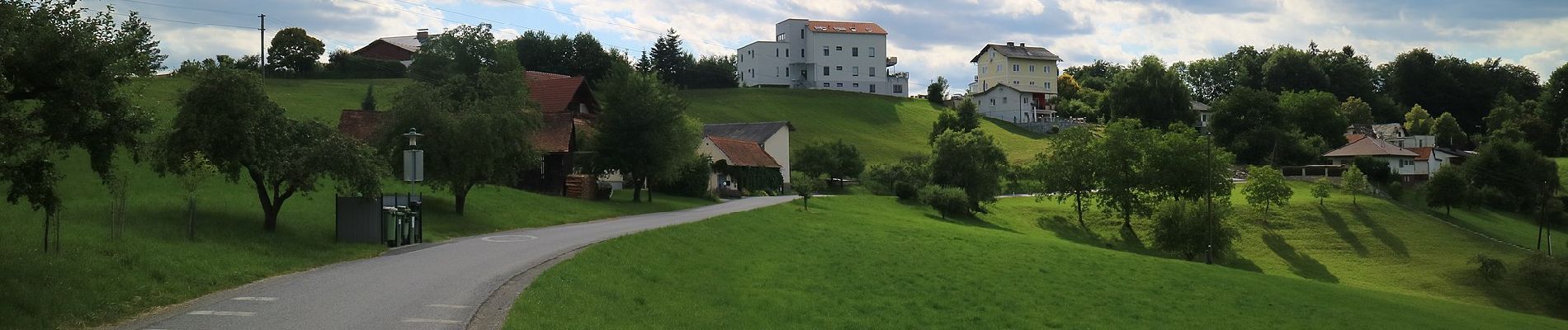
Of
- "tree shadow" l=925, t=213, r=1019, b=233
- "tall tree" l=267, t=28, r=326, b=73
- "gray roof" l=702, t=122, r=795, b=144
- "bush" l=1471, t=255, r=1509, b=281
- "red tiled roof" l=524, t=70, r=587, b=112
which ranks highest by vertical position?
"tall tree" l=267, t=28, r=326, b=73

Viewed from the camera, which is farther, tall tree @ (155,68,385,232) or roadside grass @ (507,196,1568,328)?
tall tree @ (155,68,385,232)

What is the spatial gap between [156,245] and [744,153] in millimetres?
53903

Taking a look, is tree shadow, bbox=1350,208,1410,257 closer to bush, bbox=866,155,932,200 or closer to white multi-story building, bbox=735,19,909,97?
bush, bbox=866,155,932,200

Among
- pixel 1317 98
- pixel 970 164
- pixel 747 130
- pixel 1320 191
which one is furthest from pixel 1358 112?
pixel 970 164

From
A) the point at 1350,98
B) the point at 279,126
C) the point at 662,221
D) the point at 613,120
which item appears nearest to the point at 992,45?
the point at 1350,98

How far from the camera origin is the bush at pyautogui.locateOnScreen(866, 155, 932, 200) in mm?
66500

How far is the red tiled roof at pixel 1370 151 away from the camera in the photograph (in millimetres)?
86125

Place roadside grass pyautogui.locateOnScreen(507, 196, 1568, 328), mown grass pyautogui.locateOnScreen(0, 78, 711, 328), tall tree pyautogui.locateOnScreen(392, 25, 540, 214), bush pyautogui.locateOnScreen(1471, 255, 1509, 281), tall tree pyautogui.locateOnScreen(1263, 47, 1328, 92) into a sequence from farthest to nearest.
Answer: tall tree pyautogui.locateOnScreen(1263, 47, 1328, 92)
bush pyautogui.locateOnScreen(1471, 255, 1509, 281)
tall tree pyautogui.locateOnScreen(392, 25, 540, 214)
roadside grass pyautogui.locateOnScreen(507, 196, 1568, 328)
mown grass pyautogui.locateOnScreen(0, 78, 711, 328)

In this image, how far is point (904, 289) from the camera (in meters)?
23.2

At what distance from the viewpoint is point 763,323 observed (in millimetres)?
16516

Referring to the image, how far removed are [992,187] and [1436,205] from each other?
32058 mm

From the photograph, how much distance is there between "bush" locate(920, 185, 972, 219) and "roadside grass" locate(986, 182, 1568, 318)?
2.58 metres

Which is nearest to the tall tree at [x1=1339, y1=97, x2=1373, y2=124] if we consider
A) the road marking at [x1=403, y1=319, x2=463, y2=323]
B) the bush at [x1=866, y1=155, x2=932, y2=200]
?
the bush at [x1=866, y1=155, x2=932, y2=200]

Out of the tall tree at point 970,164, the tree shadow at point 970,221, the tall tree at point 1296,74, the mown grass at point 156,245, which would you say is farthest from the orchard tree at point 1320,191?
the tall tree at point 1296,74
